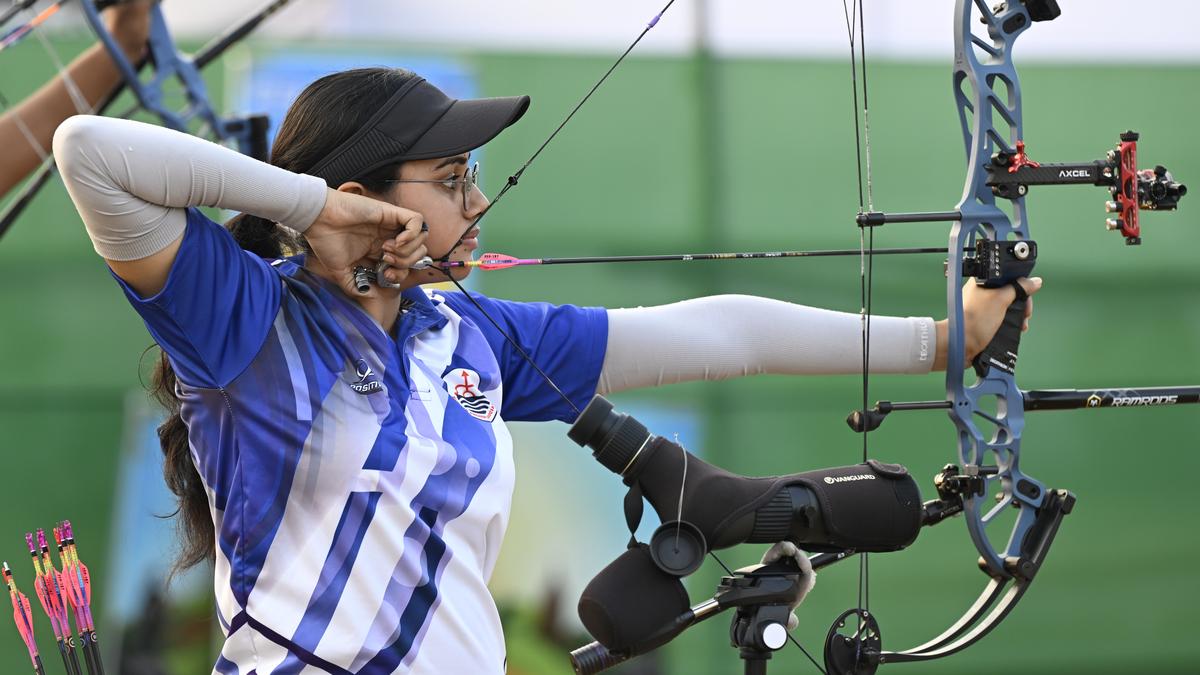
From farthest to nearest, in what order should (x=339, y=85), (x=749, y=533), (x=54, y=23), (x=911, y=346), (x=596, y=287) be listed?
(x=596, y=287) < (x=54, y=23) < (x=911, y=346) < (x=339, y=85) < (x=749, y=533)

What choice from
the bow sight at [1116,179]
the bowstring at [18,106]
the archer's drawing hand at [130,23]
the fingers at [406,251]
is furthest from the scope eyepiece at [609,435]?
the archer's drawing hand at [130,23]

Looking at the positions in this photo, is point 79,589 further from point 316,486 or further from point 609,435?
point 609,435

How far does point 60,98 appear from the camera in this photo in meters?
2.58

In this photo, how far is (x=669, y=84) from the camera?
3725mm

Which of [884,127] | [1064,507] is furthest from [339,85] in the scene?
[884,127]

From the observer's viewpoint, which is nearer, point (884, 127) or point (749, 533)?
point (749, 533)

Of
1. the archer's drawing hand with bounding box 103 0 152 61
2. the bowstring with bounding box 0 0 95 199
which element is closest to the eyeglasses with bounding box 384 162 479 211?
the bowstring with bounding box 0 0 95 199

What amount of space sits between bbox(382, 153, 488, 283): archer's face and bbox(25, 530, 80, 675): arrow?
0.68 meters

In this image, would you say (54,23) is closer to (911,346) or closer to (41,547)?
(41,547)

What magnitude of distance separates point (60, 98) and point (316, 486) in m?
1.65

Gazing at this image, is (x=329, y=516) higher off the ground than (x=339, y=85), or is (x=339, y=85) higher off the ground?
(x=339, y=85)

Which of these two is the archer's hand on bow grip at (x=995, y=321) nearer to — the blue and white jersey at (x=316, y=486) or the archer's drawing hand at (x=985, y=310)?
the archer's drawing hand at (x=985, y=310)

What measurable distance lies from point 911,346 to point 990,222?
8.1 inches

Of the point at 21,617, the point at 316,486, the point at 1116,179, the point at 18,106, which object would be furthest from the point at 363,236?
the point at 18,106
